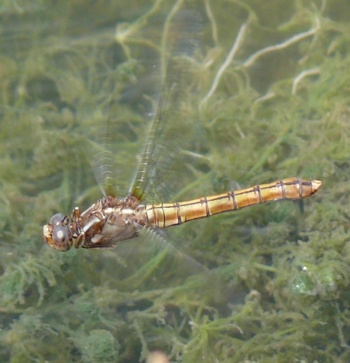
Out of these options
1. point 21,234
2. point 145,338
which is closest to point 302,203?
point 145,338

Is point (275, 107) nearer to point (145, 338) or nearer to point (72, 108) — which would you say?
point (72, 108)

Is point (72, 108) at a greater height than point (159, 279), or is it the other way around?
point (72, 108)

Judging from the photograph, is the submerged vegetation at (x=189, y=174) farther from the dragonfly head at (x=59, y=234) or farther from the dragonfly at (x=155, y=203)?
the dragonfly head at (x=59, y=234)

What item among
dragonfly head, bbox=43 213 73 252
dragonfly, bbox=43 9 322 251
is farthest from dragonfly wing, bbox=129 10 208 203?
dragonfly head, bbox=43 213 73 252

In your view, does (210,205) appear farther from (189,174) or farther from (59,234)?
(59,234)

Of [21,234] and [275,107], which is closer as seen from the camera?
[21,234]

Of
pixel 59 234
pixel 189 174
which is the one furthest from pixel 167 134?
pixel 59 234
